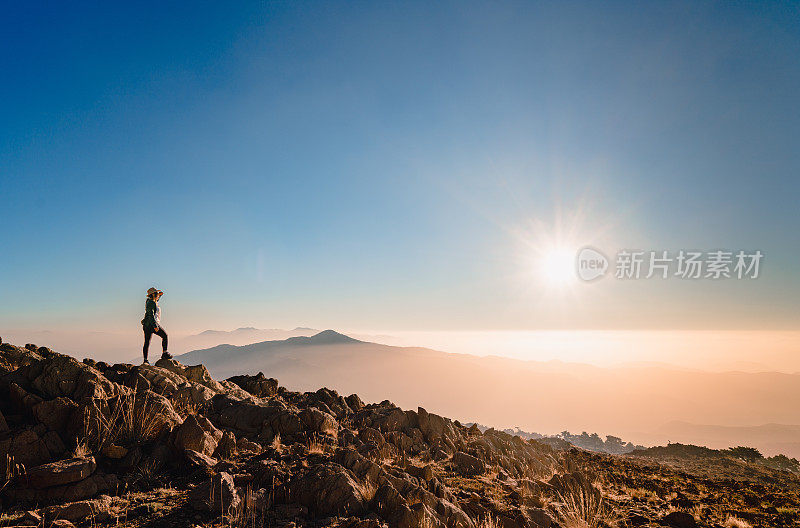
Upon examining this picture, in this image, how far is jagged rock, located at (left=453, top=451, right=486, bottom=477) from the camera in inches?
407

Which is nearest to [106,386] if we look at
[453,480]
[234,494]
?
[234,494]

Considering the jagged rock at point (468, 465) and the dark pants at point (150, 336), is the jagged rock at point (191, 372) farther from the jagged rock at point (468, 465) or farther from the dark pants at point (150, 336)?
the jagged rock at point (468, 465)

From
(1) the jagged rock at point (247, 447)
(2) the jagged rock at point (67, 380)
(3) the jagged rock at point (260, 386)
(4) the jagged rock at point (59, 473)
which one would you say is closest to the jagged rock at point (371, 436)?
(1) the jagged rock at point (247, 447)

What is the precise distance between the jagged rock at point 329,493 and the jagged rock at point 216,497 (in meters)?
1.08

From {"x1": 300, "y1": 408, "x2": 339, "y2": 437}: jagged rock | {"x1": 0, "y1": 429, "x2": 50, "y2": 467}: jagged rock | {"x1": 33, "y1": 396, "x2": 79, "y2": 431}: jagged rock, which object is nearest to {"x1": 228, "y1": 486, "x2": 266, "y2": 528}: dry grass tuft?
{"x1": 0, "y1": 429, "x2": 50, "y2": 467}: jagged rock

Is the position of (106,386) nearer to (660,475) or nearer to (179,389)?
(179,389)

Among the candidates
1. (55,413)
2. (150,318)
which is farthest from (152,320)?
(55,413)

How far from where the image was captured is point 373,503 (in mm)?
6102

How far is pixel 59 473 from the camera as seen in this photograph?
5.11 meters

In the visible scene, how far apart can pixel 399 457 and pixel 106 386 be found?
23.4ft

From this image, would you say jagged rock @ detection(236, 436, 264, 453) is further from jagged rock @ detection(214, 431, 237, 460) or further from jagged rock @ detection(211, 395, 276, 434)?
jagged rock @ detection(211, 395, 276, 434)

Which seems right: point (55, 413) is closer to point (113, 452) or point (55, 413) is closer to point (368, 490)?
point (113, 452)

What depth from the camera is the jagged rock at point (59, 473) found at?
5031mm

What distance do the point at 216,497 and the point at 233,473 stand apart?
4.01ft
